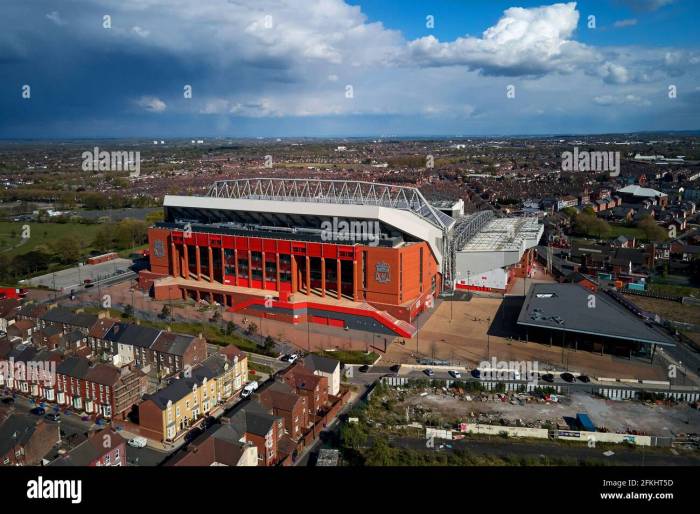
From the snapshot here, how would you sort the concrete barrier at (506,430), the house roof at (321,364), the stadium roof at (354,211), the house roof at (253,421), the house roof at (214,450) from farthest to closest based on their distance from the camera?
the stadium roof at (354,211), the house roof at (321,364), the concrete barrier at (506,430), the house roof at (253,421), the house roof at (214,450)

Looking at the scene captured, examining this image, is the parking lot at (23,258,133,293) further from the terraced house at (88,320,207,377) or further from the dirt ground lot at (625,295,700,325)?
the dirt ground lot at (625,295,700,325)

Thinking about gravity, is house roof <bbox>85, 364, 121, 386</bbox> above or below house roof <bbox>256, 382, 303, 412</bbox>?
above

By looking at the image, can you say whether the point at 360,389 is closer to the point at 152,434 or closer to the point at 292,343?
the point at 292,343

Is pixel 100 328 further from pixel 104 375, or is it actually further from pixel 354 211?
pixel 354 211

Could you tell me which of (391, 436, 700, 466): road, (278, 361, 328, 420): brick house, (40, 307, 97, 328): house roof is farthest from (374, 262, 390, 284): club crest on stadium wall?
(40, 307, 97, 328): house roof

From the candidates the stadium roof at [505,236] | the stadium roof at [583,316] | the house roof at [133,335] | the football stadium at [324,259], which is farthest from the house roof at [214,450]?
the stadium roof at [505,236]

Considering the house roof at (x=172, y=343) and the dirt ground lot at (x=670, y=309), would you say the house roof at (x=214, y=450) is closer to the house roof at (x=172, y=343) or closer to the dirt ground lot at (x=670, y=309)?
the house roof at (x=172, y=343)
